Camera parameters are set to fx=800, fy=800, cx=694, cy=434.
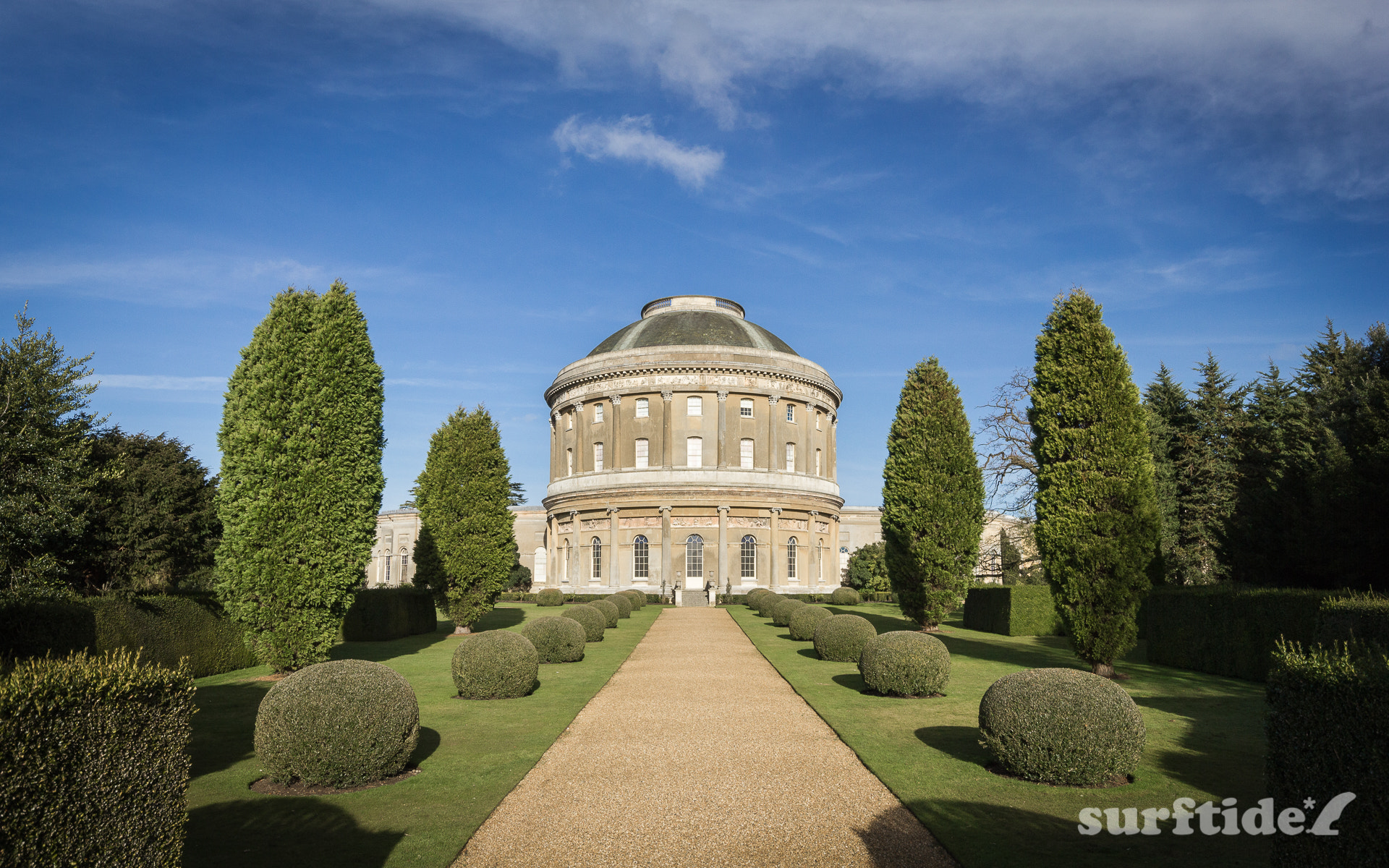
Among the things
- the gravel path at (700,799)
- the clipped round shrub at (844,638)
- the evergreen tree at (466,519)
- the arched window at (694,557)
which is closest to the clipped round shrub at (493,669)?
the gravel path at (700,799)

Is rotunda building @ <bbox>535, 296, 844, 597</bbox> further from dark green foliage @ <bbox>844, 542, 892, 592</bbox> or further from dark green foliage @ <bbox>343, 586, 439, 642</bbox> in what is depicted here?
dark green foliage @ <bbox>343, 586, 439, 642</bbox>

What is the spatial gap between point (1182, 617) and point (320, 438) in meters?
19.7

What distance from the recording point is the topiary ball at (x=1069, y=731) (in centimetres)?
858

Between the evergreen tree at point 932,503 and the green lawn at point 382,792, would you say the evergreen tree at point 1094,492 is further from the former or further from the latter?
the green lawn at point 382,792

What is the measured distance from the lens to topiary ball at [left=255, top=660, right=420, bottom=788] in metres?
8.60

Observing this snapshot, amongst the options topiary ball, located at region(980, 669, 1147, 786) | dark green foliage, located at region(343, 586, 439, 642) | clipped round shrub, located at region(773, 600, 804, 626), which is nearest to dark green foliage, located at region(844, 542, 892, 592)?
clipped round shrub, located at region(773, 600, 804, 626)

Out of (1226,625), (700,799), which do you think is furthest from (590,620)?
(1226,625)

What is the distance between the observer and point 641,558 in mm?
49312

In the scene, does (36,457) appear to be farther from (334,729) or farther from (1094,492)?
(1094,492)

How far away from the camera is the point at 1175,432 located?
3566 cm

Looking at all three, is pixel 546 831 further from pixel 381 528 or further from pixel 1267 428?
pixel 381 528

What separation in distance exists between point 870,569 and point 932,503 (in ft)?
93.3

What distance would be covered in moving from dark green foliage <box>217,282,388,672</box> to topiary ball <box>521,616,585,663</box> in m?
4.47

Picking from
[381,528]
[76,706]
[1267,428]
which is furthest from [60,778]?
[381,528]
